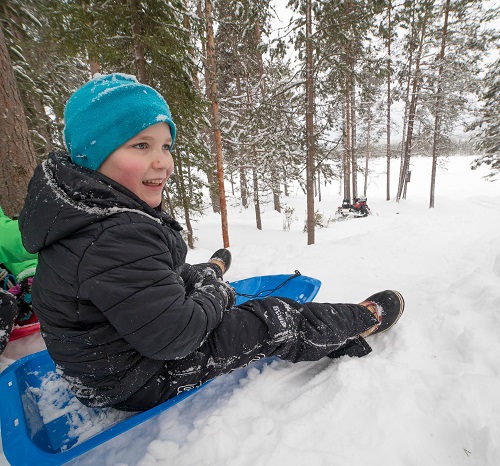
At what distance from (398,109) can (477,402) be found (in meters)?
21.8

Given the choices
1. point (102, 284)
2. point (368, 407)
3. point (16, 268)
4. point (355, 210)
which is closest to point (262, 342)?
point (368, 407)

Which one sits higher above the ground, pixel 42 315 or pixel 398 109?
pixel 398 109

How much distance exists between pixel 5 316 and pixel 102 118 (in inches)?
69.3

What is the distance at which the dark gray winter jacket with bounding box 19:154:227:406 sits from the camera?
1161 millimetres

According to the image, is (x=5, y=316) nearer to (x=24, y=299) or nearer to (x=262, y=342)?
(x=24, y=299)

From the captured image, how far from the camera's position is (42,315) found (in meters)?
1.35

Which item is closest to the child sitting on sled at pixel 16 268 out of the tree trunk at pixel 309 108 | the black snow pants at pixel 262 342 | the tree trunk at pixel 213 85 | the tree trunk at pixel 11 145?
the tree trunk at pixel 11 145

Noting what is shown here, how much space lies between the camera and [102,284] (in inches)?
44.9

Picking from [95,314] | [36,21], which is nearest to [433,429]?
[95,314]

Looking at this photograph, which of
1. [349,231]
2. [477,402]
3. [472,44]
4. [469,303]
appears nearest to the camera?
[477,402]

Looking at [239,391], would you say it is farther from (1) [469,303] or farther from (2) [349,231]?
(2) [349,231]

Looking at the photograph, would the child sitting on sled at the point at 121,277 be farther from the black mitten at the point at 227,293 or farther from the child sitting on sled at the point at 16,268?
the child sitting on sled at the point at 16,268

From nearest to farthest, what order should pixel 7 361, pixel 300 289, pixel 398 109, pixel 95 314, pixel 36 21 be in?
1. pixel 95 314
2. pixel 7 361
3. pixel 300 289
4. pixel 36 21
5. pixel 398 109

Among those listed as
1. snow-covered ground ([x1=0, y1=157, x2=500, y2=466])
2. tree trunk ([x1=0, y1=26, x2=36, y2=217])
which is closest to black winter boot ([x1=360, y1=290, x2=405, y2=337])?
snow-covered ground ([x1=0, y1=157, x2=500, y2=466])
